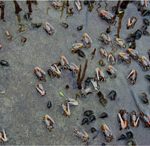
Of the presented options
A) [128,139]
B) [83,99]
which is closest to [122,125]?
[128,139]

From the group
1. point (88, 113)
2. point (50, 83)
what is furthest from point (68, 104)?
point (50, 83)

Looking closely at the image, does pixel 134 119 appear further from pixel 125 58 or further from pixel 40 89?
pixel 40 89

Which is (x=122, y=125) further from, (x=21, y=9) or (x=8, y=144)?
(x=21, y=9)

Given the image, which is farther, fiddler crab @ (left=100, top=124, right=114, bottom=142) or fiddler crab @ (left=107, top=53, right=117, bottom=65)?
fiddler crab @ (left=107, top=53, right=117, bottom=65)

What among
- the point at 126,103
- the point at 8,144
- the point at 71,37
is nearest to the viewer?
the point at 8,144

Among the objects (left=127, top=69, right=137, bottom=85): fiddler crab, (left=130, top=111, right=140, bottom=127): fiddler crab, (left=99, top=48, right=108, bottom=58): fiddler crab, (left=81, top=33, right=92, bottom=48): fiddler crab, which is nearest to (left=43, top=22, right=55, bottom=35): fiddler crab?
(left=81, top=33, right=92, bottom=48): fiddler crab

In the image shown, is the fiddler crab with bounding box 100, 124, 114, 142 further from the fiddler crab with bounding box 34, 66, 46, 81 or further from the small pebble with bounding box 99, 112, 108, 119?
the fiddler crab with bounding box 34, 66, 46, 81
